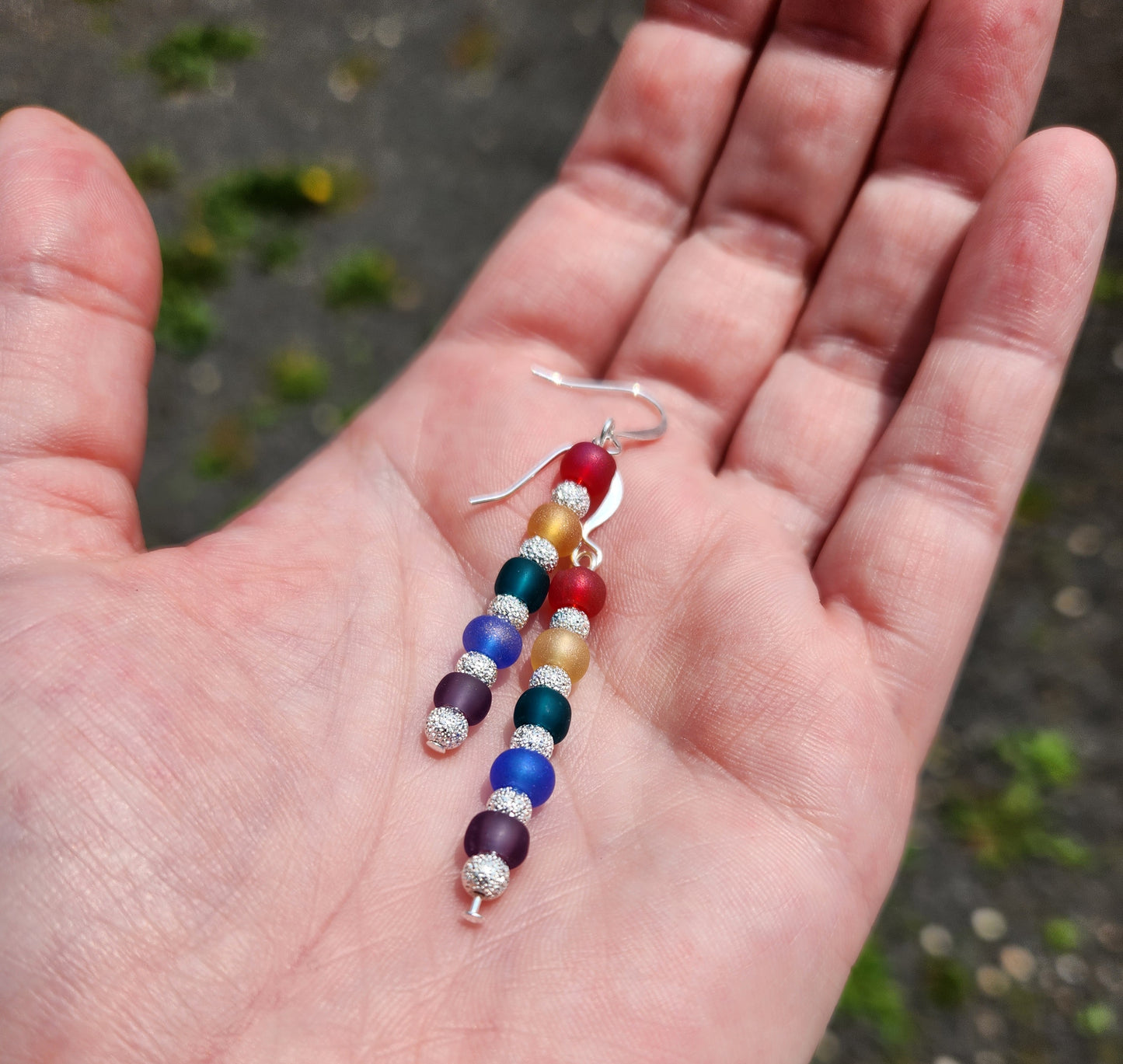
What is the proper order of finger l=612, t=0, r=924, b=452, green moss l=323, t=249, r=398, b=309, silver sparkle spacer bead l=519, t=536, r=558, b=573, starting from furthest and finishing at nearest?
1. green moss l=323, t=249, r=398, b=309
2. finger l=612, t=0, r=924, b=452
3. silver sparkle spacer bead l=519, t=536, r=558, b=573

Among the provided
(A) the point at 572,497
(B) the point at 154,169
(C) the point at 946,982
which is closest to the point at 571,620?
(A) the point at 572,497

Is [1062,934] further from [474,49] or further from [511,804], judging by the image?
[474,49]

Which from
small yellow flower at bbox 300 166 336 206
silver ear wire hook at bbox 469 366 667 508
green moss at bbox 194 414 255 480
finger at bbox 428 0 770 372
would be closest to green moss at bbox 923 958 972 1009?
silver ear wire hook at bbox 469 366 667 508

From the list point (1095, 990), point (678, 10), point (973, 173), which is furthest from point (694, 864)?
point (678, 10)

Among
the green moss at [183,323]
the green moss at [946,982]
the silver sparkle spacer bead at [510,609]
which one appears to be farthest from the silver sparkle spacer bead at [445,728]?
the green moss at [183,323]

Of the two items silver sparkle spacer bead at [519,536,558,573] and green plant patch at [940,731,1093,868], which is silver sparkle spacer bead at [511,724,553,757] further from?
green plant patch at [940,731,1093,868]

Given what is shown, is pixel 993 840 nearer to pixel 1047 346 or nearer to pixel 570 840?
pixel 1047 346

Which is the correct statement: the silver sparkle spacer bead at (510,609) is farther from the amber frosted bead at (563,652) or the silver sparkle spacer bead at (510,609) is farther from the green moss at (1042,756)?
the green moss at (1042,756)
